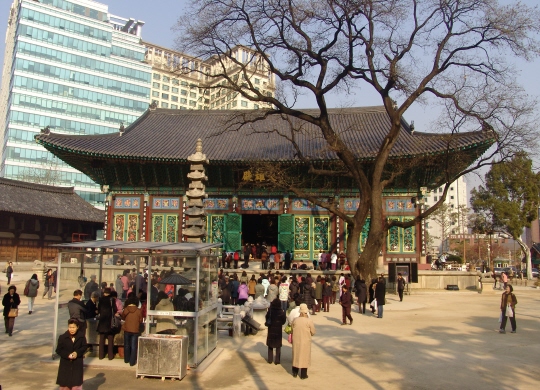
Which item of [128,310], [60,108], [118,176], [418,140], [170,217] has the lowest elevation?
[128,310]

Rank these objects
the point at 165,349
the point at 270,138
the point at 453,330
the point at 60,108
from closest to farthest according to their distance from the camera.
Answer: the point at 165,349, the point at 453,330, the point at 270,138, the point at 60,108

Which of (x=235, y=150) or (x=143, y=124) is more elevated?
(x=143, y=124)

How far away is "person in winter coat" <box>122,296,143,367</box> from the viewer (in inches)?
378

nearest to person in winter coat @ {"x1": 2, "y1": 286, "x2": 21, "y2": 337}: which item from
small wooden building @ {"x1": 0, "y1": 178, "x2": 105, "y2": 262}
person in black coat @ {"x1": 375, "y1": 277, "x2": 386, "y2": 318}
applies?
person in black coat @ {"x1": 375, "y1": 277, "x2": 386, "y2": 318}

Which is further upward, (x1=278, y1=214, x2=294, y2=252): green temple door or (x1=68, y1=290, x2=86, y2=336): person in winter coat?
(x1=278, y1=214, x2=294, y2=252): green temple door

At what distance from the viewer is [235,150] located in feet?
98.1

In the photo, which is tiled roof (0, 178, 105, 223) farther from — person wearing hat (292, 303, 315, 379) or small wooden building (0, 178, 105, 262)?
person wearing hat (292, 303, 315, 379)

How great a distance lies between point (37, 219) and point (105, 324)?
1299 inches

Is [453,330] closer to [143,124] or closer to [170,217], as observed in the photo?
[170,217]

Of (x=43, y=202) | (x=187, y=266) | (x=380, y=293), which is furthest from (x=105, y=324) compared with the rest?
(x=43, y=202)

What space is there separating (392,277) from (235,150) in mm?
11750

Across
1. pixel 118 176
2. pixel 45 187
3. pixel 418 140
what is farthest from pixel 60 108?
pixel 418 140

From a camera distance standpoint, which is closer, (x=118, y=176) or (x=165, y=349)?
(x=165, y=349)

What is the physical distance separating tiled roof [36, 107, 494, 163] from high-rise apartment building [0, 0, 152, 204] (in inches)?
1252
